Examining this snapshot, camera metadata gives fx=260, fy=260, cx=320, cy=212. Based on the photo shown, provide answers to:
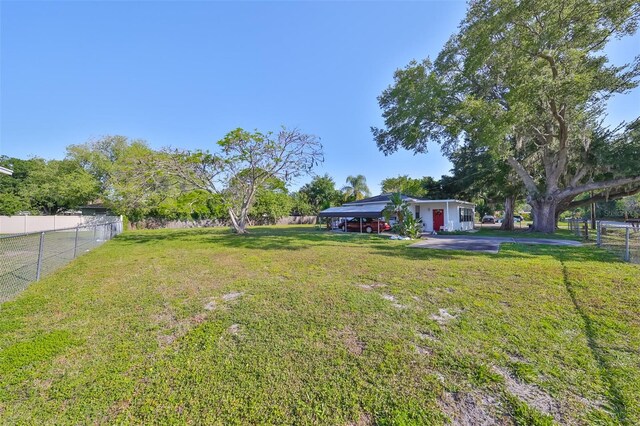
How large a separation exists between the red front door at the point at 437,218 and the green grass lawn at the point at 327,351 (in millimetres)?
13909

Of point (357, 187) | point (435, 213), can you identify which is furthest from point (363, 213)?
point (357, 187)

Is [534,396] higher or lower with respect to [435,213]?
lower

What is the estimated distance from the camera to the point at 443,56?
14.2 m

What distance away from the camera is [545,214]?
56.6 ft

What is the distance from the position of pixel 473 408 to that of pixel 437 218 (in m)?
19.3

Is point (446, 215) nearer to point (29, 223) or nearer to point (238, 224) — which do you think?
point (238, 224)

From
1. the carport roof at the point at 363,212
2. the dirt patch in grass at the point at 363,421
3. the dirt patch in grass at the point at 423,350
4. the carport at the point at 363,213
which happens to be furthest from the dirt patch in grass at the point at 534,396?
the carport roof at the point at 363,212

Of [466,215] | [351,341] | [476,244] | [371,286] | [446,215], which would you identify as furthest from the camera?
[466,215]

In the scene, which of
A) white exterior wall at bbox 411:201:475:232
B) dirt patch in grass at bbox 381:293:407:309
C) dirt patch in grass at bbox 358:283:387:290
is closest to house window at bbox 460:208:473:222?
white exterior wall at bbox 411:201:475:232

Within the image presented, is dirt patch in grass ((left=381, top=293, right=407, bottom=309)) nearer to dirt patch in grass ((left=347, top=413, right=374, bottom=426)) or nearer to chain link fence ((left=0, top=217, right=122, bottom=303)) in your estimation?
dirt patch in grass ((left=347, top=413, right=374, bottom=426))

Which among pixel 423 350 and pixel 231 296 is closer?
pixel 423 350

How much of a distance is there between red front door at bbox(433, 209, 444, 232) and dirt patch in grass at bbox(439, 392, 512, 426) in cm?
1889

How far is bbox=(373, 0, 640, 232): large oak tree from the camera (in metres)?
10.8

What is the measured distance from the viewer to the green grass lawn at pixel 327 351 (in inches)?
83.7
